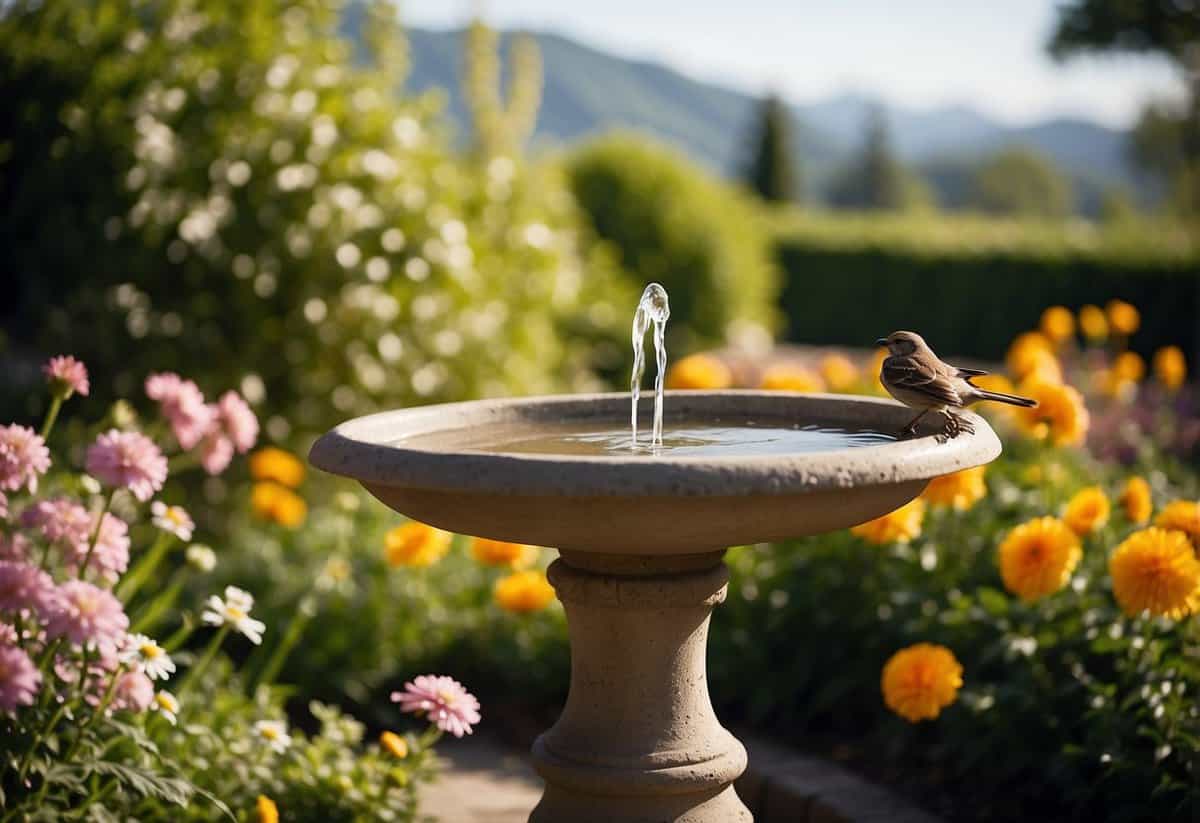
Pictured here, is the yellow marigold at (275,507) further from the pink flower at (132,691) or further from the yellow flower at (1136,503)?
the yellow flower at (1136,503)

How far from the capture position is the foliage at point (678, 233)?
11633mm

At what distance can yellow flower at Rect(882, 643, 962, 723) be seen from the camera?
10.00 ft

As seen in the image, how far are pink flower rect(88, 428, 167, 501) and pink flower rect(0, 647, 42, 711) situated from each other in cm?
48

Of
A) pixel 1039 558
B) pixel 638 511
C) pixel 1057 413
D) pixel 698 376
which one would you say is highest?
pixel 698 376

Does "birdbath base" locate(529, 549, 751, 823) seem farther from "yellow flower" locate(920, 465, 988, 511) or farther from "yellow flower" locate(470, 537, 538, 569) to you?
"yellow flower" locate(470, 537, 538, 569)

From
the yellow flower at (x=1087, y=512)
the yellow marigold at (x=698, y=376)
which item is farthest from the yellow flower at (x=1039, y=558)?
the yellow marigold at (x=698, y=376)

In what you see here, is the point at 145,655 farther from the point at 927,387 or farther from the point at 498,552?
the point at 927,387

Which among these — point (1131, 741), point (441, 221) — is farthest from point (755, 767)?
point (441, 221)

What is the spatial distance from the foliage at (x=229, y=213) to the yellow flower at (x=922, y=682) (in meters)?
3.15

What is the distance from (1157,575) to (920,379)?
723 mm

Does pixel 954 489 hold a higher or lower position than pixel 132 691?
higher

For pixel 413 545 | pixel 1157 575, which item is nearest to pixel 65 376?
pixel 413 545

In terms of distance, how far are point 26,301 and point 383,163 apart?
163 cm

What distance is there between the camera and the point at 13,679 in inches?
85.9
